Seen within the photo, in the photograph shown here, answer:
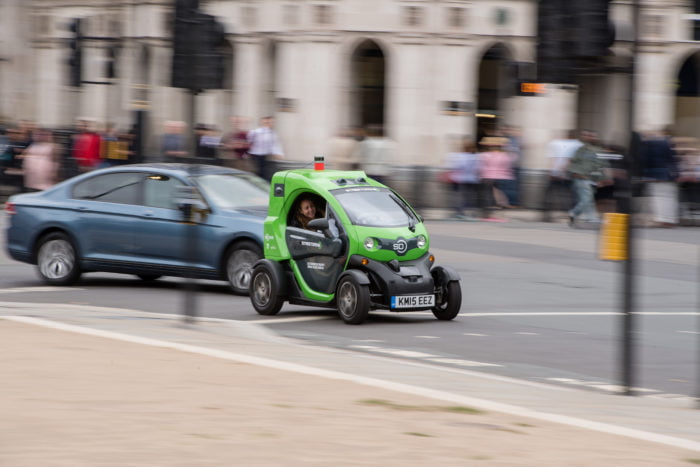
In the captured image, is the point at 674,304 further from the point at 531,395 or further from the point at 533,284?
the point at 531,395

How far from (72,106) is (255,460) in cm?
4319

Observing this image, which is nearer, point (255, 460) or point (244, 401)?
point (255, 460)

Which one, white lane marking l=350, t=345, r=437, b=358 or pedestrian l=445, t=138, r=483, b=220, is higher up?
pedestrian l=445, t=138, r=483, b=220

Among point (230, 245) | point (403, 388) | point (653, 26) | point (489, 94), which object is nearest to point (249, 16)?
point (489, 94)

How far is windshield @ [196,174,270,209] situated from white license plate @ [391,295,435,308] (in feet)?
10.5

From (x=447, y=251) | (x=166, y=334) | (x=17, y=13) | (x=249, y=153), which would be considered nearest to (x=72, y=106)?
(x=17, y=13)

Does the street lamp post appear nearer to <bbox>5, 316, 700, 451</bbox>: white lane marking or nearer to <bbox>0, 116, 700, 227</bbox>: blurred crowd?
<bbox>5, 316, 700, 451</bbox>: white lane marking

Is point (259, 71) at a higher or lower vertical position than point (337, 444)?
higher

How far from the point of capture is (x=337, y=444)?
6402 millimetres

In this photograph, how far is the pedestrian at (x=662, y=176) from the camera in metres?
24.5

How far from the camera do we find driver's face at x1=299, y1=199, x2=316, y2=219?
1371 cm

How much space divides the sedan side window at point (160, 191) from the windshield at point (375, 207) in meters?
2.90

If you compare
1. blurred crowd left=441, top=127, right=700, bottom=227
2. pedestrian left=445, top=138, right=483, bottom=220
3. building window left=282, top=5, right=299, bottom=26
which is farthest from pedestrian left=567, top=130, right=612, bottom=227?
building window left=282, top=5, right=299, bottom=26

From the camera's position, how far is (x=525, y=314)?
14.0 m
